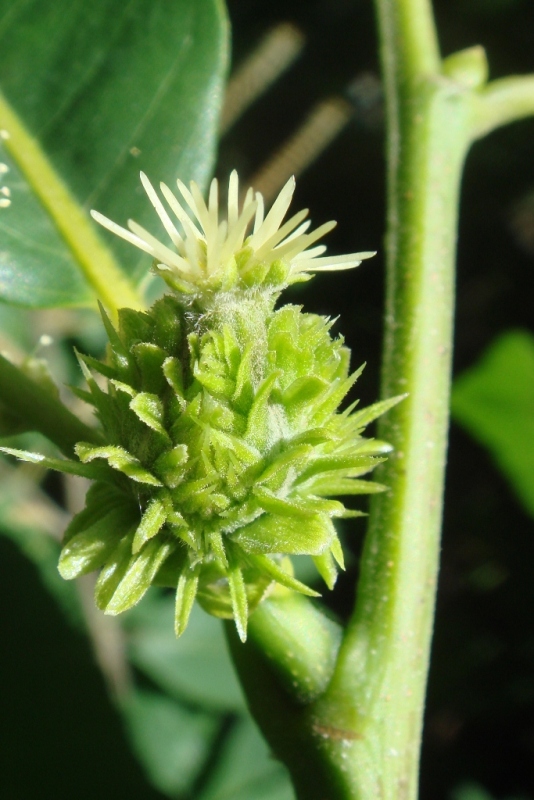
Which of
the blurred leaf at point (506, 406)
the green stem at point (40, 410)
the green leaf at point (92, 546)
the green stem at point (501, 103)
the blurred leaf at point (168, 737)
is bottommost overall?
the blurred leaf at point (168, 737)

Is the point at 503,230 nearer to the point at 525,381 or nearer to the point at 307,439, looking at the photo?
the point at 525,381

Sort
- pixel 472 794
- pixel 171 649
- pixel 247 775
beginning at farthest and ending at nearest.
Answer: pixel 472 794, pixel 171 649, pixel 247 775

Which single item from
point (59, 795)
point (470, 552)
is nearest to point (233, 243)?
point (59, 795)

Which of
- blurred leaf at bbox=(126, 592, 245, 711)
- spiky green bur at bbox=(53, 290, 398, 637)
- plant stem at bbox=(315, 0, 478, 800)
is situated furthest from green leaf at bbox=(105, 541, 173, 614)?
blurred leaf at bbox=(126, 592, 245, 711)

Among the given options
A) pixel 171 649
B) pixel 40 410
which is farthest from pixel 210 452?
pixel 171 649

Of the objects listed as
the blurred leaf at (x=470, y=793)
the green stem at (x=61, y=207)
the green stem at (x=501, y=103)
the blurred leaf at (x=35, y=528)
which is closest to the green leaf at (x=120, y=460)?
the green stem at (x=61, y=207)

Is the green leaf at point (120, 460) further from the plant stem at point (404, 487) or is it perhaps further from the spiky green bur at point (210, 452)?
the plant stem at point (404, 487)

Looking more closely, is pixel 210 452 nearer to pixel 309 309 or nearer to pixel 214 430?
pixel 214 430
